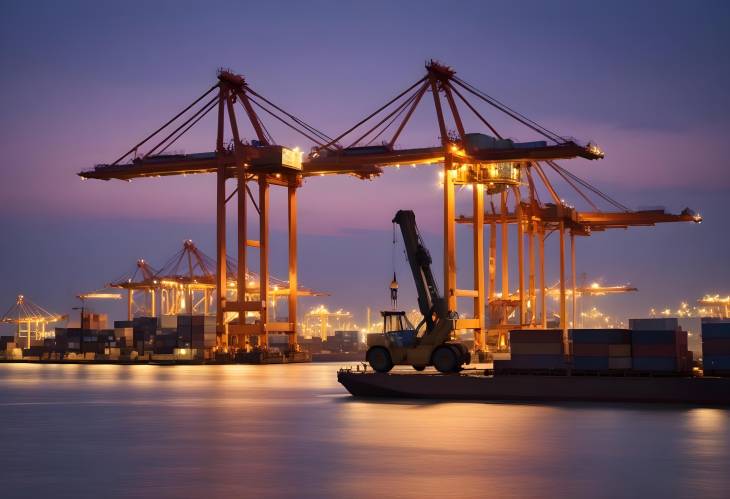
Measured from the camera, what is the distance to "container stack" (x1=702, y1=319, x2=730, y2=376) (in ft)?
105

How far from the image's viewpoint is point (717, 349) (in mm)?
32000

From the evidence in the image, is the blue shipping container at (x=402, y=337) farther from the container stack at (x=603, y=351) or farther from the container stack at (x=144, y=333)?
the container stack at (x=144, y=333)

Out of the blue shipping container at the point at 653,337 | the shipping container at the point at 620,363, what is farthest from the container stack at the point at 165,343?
the blue shipping container at the point at 653,337

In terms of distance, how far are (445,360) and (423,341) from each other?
117cm

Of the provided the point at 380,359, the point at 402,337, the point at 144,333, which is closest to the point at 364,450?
the point at 380,359

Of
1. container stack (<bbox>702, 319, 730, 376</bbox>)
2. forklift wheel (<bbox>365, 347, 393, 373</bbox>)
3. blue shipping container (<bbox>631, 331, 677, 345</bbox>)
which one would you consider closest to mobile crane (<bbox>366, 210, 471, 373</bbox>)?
forklift wheel (<bbox>365, 347, 393, 373</bbox>)

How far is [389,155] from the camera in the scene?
269 ft

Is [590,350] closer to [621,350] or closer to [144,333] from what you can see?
[621,350]

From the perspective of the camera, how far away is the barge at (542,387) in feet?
104

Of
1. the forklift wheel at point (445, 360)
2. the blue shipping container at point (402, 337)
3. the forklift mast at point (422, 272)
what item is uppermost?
the forklift mast at point (422, 272)

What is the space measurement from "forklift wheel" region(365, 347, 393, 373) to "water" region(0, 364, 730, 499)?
217 inches

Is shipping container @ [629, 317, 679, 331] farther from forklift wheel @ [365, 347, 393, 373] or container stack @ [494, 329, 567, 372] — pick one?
forklift wheel @ [365, 347, 393, 373]

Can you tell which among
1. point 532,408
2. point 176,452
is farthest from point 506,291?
point 176,452

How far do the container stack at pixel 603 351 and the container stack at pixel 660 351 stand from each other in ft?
0.94
